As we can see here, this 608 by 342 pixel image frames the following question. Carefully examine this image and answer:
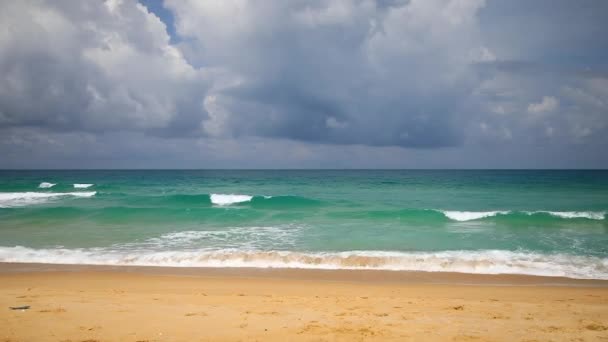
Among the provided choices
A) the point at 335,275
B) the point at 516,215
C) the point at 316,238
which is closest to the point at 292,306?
the point at 335,275

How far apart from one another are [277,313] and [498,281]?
601 centimetres

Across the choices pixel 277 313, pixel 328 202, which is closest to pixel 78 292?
pixel 277 313

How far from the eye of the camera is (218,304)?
6250 mm

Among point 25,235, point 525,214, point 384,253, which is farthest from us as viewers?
point 525,214

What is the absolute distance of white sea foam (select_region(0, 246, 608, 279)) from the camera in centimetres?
952

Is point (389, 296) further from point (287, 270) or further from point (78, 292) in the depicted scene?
point (78, 292)

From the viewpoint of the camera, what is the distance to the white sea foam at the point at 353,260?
31.2ft

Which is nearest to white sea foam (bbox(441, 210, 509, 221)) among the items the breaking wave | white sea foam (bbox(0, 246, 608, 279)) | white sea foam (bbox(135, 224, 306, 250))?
the breaking wave

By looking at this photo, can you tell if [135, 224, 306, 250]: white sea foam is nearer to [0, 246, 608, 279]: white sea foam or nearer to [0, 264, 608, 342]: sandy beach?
[0, 246, 608, 279]: white sea foam

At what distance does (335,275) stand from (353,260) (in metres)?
1.31

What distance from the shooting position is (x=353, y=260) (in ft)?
33.1

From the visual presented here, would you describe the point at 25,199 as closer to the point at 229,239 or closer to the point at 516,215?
the point at 229,239

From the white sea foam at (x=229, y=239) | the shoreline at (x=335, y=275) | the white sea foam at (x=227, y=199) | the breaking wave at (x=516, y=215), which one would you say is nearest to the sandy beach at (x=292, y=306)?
the shoreline at (x=335, y=275)

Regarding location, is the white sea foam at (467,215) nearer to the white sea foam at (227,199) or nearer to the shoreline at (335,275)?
the shoreline at (335,275)
